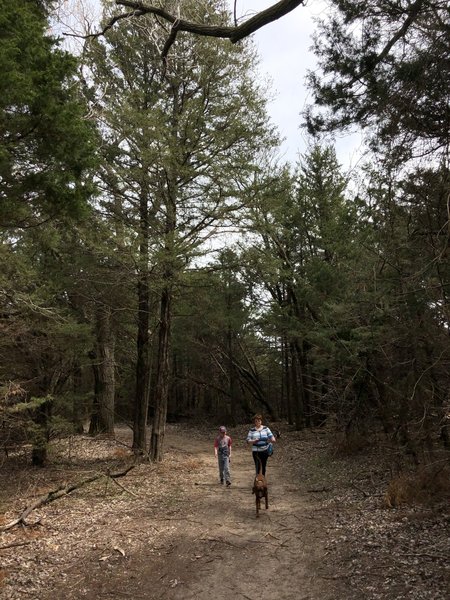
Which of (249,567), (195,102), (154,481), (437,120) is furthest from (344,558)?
(195,102)

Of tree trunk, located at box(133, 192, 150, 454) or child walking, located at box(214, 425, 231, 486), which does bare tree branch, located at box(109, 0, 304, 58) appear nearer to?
child walking, located at box(214, 425, 231, 486)

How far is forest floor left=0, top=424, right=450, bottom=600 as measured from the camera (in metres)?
5.46

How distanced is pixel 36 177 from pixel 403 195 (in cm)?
519

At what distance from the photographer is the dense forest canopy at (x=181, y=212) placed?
5355mm

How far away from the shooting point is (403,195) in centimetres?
660

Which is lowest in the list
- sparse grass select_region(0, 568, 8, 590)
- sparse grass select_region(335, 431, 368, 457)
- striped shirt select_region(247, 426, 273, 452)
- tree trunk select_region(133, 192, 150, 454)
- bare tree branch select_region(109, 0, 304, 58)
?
sparse grass select_region(0, 568, 8, 590)

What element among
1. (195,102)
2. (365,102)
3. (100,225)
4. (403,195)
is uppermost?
(195,102)

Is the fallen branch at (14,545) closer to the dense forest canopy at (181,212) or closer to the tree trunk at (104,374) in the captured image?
the dense forest canopy at (181,212)

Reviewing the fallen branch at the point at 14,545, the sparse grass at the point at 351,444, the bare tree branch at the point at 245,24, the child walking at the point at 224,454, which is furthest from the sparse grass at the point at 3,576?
the sparse grass at the point at 351,444

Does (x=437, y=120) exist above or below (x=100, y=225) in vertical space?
below

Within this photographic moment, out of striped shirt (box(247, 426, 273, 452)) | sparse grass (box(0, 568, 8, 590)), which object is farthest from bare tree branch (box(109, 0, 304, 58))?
striped shirt (box(247, 426, 273, 452))

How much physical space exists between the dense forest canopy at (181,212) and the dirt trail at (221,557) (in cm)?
285

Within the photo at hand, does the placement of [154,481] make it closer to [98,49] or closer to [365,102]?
[365,102]

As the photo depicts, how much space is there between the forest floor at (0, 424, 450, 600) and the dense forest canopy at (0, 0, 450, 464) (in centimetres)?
167
